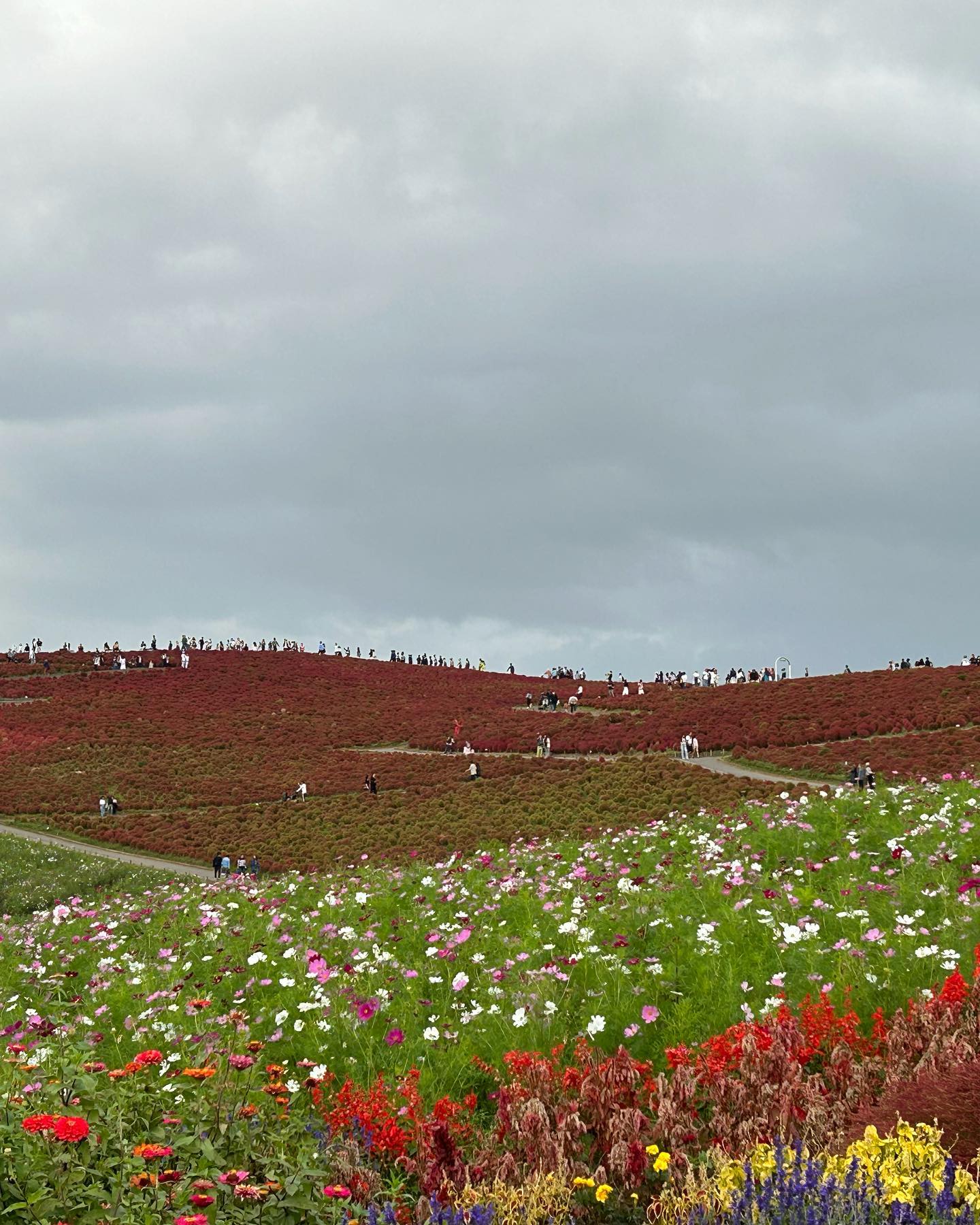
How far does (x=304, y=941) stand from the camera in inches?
492

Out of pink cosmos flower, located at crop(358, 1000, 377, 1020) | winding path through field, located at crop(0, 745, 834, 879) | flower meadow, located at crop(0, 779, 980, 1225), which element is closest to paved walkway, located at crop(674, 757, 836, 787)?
winding path through field, located at crop(0, 745, 834, 879)

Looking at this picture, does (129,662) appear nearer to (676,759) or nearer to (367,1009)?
(676,759)

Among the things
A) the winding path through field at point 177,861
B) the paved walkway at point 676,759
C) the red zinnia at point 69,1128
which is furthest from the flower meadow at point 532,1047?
the paved walkway at point 676,759

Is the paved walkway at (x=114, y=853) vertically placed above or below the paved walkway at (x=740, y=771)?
below

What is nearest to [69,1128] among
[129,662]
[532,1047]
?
[532,1047]

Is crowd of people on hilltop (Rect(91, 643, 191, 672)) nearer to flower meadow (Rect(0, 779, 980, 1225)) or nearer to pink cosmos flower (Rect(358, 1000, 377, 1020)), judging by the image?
flower meadow (Rect(0, 779, 980, 1225))

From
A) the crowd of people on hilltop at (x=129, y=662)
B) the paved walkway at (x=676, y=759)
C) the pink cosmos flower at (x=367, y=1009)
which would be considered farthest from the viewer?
the crowd of people on hilltop at (x=129, y=662)

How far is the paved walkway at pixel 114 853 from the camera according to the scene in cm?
3412

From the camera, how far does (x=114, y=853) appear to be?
37438 millimetres

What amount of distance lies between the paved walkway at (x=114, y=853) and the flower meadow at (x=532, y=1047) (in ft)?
65.1

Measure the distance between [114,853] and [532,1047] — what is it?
3291 centimetres

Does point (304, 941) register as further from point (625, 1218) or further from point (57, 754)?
point (57, 754)

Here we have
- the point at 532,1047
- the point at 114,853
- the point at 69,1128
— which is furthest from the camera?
the point at 114,853

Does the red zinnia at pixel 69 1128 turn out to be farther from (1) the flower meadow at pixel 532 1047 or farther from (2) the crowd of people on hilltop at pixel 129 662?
(2) the crowd of people on hilltop at pixel 129 662
